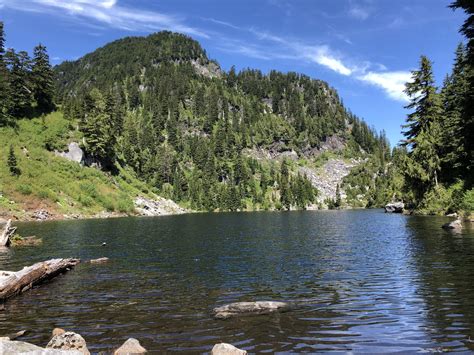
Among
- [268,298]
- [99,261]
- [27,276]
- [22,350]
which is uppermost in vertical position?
[22,350]

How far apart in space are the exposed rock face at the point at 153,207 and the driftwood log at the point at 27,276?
307ft

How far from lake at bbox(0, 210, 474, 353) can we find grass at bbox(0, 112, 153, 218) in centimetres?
5775

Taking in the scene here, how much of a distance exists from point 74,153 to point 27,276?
10172 centimetres

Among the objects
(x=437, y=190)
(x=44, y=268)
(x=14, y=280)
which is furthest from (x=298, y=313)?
(x=437, y=190)

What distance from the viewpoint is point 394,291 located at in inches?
815

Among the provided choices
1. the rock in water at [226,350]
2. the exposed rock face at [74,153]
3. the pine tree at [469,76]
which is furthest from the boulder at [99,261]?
the exposed rock face at [74,153]

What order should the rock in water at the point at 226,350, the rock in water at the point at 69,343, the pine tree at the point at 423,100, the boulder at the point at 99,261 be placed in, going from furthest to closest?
the pine tree at the point at 423,100, the boulder at the point at 99,261, the rock in water at the point at 69,343, the rock in water at the point at 226,350

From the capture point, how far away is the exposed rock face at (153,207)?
401 ft

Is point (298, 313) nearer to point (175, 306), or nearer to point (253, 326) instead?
point (253, 326)

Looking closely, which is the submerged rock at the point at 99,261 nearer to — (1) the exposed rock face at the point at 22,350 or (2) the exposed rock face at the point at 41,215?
(1) the exposed rock face at the point at 22,350

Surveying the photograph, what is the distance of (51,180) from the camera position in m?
98.9

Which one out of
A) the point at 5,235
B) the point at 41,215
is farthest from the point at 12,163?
the point at 5,235

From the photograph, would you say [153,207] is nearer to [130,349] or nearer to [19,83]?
[19,83]

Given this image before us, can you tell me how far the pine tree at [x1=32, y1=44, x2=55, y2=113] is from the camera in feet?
381
